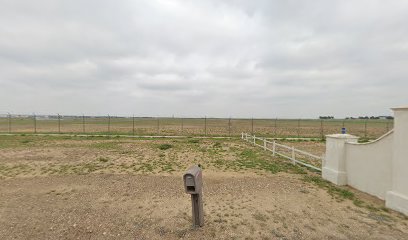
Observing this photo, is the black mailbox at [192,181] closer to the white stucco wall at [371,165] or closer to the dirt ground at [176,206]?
the dirt ground at [176,206]

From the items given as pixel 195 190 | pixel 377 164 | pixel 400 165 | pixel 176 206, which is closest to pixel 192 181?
pixel 195 190

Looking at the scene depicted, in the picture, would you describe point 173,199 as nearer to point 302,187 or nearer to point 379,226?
point 302,187

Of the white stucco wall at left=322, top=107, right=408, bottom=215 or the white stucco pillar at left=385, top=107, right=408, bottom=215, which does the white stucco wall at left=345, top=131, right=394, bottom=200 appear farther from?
the white stucco pillar at left=385, top=107, right=408, bottom=215

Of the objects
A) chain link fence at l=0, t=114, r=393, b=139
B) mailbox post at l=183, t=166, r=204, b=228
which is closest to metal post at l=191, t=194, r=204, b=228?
mailbox post at l=183, t=166, r=204, b=228

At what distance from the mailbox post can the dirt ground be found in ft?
0.65

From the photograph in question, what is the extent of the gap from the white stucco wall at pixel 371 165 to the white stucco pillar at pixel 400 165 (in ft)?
0.94

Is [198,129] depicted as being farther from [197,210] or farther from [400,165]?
[197,210]

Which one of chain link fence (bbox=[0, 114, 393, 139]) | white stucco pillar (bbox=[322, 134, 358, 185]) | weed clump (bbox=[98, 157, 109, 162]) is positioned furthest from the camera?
chain link fence (bbox=[0, 114, 393, 139])

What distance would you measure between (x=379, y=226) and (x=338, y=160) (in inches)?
117

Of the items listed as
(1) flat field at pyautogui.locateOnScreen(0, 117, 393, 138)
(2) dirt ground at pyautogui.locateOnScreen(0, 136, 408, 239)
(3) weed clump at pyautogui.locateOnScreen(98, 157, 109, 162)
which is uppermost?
(1) flat field at pyautogui.locateOnScreen(0, 117, 393, 138)

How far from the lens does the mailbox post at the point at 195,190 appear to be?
4.00 meters

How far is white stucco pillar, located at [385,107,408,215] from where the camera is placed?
16.1 feet

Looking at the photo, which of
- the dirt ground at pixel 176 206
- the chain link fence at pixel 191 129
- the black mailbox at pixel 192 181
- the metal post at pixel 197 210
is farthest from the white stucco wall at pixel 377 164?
the chain link fence at pixel 191 129

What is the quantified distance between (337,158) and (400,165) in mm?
2136
